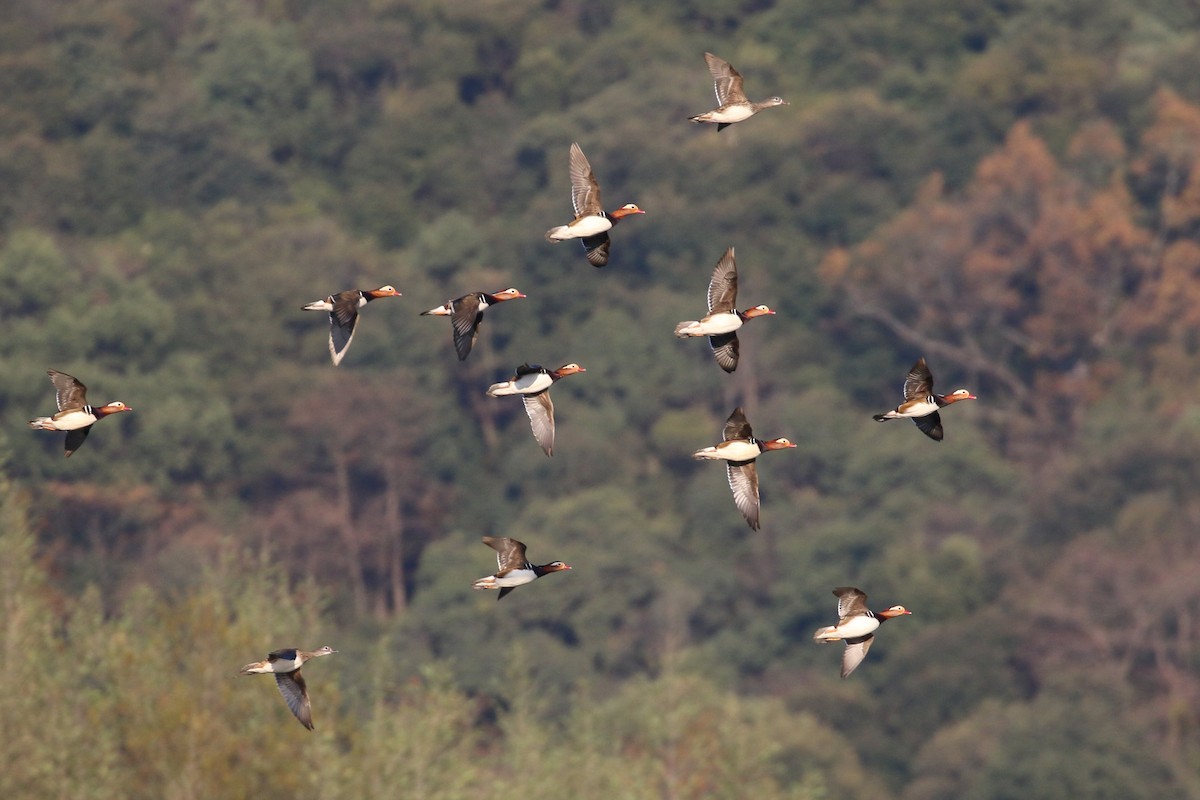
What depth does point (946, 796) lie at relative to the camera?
112 metres

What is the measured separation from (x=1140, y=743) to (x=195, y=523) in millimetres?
43903

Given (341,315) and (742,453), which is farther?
(742,453)

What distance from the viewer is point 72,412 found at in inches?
1452

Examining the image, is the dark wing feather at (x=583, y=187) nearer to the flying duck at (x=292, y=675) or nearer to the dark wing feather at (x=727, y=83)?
the dark wing feather at (x=727, y=83)

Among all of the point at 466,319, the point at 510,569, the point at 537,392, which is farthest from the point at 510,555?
the point at 537,392

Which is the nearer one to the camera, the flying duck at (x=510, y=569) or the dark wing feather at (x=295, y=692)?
the flying duck at (x=510, y=569)

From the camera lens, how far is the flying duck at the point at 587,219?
38.7 metres

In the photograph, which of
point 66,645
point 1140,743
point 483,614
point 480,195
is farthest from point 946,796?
point 480,195

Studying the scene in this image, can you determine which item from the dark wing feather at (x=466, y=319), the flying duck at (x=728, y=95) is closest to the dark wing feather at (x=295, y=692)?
the dark wing feather at (x=466, y=319)

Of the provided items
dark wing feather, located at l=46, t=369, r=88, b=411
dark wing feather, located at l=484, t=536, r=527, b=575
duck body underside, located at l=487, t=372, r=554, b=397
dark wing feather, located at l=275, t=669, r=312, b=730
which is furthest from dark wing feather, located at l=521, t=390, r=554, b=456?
dark wing feather, located at l=46, t=369, r=88, b=411

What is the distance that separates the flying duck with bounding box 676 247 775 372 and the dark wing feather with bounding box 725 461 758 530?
1436 millimetres

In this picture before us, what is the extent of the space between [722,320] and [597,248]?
180 cm

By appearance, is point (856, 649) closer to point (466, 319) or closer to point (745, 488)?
point (745, 488)

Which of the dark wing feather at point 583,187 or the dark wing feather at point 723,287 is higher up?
the dark wing feather at point 583,187
